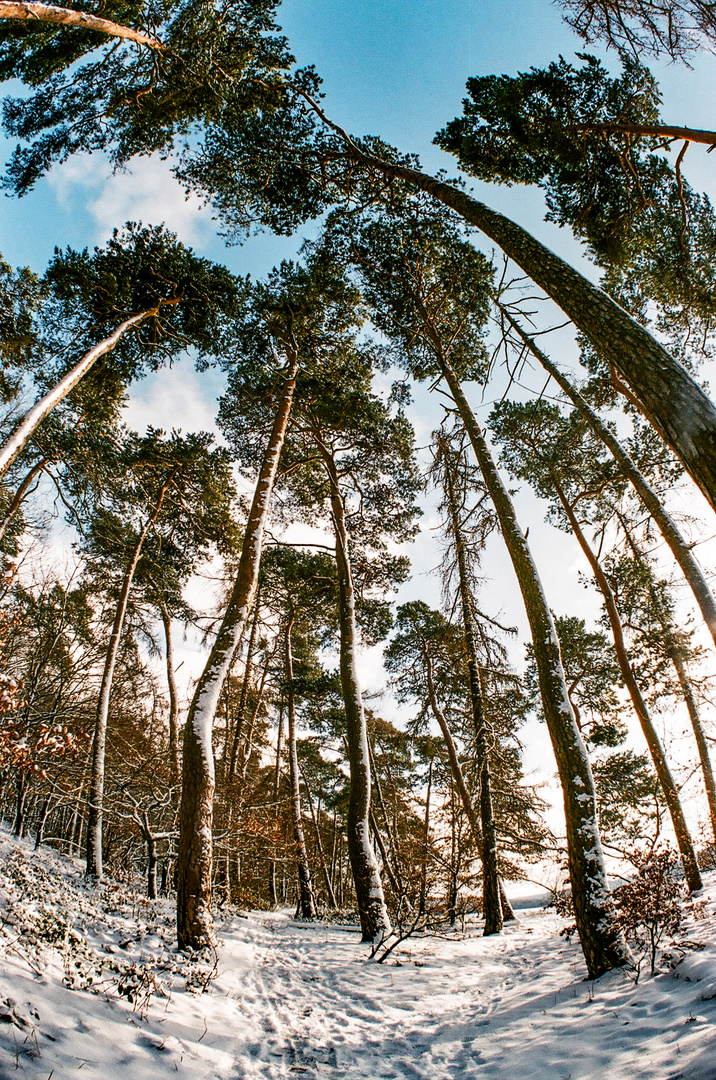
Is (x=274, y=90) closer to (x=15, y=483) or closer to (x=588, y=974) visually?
(x=15, y=483)

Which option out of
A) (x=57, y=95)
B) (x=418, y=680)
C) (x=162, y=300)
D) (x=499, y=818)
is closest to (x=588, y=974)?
(x=499, y=818)

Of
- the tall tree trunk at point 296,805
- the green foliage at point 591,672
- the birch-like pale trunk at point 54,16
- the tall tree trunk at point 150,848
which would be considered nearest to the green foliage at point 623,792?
the green foliage at point 591,672

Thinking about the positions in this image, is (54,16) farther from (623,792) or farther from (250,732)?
(623,792)

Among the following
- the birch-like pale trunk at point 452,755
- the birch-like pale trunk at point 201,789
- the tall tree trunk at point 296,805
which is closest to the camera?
the birch-like pale trunk at point 201,789

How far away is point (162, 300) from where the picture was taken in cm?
943

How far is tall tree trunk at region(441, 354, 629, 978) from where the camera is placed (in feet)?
14.6

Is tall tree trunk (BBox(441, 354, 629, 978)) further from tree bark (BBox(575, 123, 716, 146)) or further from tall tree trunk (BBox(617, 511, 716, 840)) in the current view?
tall tree trunk (BBox(617, 511, 716, 840))

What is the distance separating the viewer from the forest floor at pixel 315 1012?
8.80ft

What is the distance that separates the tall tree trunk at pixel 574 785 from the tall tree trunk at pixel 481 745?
8.62 ft

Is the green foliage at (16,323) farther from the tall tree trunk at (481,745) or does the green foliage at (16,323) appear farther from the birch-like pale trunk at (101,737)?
the tall tree trunk at (481,745)

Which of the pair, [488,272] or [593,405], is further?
[593,405]

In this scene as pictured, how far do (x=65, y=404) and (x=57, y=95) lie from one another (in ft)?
17.7

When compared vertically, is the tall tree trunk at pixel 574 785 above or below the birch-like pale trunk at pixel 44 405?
below

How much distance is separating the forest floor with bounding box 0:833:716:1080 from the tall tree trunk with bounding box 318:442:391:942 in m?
1.17
